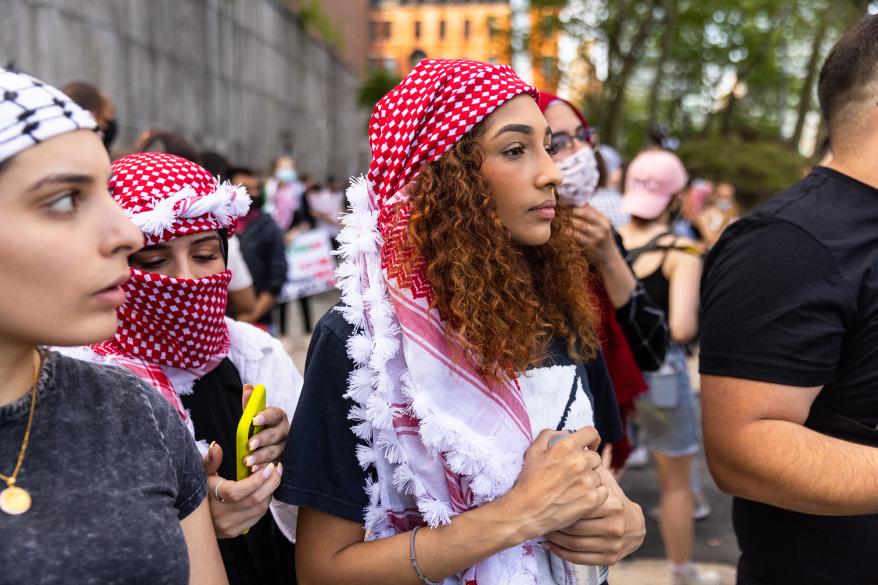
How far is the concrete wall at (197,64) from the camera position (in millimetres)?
9625

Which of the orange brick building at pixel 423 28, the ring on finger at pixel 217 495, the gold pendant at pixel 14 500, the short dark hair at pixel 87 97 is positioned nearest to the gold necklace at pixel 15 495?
the gold pendant at pixel 14 500

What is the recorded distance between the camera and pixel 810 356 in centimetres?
187

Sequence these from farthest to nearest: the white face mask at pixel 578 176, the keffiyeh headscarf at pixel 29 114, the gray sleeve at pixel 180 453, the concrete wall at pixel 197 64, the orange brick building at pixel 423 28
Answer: the orange brick building at pixel 423 28 < the concrete wall at pixel 197 64 < the white face mask at pixel 578 176 < the gray sleeve at pixel 180 453 < the keffiyeh headscarf at pixel 29 114

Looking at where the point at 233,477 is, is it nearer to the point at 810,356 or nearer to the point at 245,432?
the point at 245,432

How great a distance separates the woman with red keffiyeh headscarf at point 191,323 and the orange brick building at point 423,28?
67.3 meters

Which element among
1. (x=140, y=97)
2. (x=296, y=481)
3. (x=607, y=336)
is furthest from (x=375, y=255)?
(x=140, y=97)

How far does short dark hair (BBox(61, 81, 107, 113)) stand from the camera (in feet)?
12.2

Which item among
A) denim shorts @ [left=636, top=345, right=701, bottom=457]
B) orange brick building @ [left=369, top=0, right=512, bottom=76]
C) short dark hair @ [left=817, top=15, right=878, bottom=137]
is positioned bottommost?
denim shorts @ [left=636, top=345, right=701, bottom=457]

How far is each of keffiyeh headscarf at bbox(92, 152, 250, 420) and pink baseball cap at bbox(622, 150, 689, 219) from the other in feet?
8.50

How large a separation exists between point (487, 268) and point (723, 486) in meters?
0.95

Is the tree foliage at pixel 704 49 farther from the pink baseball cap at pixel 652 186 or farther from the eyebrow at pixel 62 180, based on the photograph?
the eyebrow at pixel 62 180

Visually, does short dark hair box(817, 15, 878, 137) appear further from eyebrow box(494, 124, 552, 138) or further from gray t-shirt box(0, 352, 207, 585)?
gray t-shirt box(0, 352, 207, 585)

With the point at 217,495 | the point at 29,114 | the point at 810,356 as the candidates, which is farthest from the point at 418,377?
the point at 810,356

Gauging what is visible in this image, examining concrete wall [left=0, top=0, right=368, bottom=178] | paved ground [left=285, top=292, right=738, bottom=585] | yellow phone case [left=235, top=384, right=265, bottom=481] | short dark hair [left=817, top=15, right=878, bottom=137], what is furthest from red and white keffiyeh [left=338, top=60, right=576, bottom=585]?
concrete wall [left=0, top=0, right=368, bottom=178]
